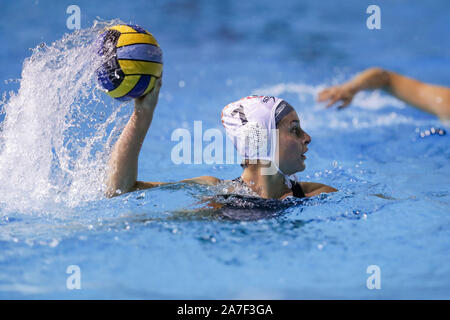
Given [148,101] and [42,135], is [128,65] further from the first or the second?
[42,135]

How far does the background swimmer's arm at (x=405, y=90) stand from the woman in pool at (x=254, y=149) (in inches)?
11.5

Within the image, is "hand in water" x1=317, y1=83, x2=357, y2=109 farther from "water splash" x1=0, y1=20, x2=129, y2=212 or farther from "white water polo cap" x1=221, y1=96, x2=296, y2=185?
"water splash" x1=0, y1=20, x2=129, y2=212

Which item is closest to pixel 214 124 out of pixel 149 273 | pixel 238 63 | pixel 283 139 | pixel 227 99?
pixel 227 99

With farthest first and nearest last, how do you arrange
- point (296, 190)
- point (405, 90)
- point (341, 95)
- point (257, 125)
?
point (296, 190) → point (257, 125) → point (341, 95) → point (405, 90)

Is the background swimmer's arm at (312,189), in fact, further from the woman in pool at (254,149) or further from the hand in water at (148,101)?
the hand in water at (148,101)

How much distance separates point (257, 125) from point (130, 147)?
2.56 ft

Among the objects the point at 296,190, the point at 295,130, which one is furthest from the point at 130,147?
the point at 296,190

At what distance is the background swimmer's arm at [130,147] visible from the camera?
10.5 ft

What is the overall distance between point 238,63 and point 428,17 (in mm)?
3917

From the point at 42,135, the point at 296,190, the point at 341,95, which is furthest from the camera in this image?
the point at 42,135

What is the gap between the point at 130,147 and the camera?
10.5ft

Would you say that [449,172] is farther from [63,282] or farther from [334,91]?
[63,282]

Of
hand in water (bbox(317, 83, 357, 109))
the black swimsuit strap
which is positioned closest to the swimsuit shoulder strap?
the black swimsuit strap

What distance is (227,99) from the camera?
809cm
